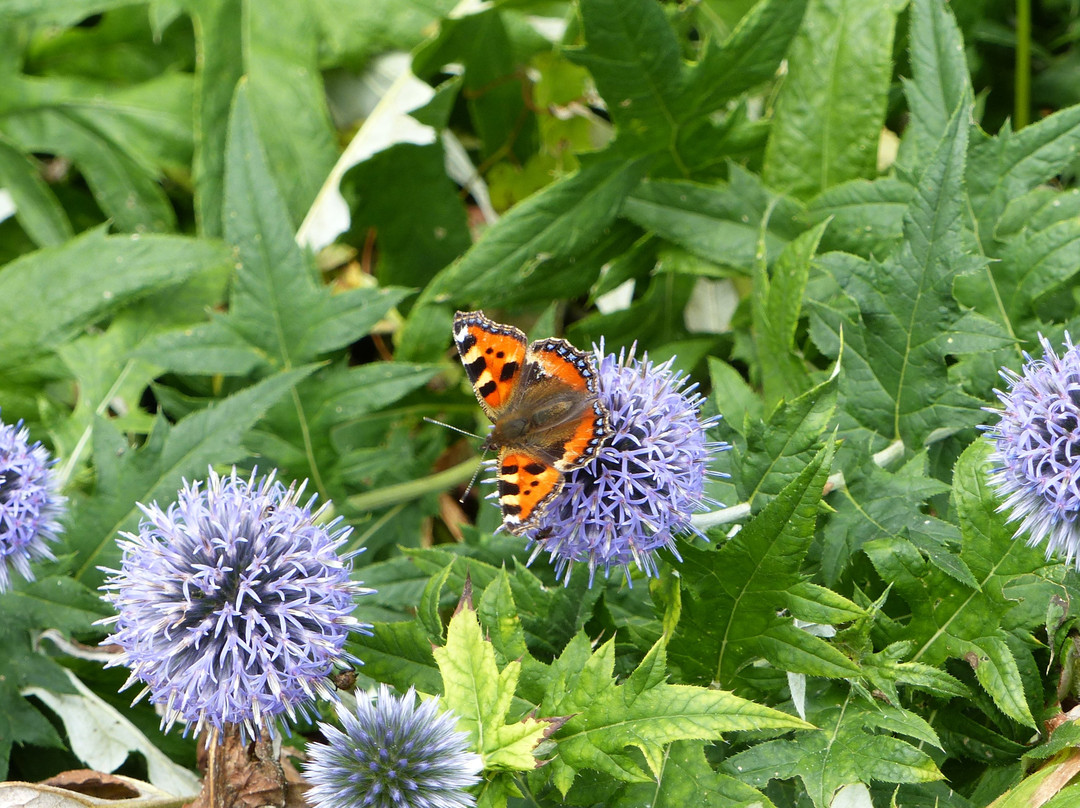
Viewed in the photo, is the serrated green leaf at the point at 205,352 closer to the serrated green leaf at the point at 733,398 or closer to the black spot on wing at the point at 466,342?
the black spot on wing at the point at 466,342

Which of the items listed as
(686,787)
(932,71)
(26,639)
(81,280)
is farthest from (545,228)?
(26,639)

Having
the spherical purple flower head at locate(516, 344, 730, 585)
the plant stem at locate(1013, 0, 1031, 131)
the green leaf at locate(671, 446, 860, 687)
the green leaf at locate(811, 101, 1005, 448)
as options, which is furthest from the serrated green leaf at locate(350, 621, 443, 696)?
the plant stem at locate(1013, 0, 1031, 131)

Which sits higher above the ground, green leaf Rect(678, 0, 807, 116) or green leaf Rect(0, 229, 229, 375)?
green leaf Rect(0, 229, 229, 375)

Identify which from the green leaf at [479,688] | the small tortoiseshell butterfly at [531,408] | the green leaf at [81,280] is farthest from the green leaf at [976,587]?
the green leaf at [81,280]

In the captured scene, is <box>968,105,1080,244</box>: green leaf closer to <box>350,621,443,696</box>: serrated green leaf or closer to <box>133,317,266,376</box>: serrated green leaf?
<box>350,621,443,696</box>: serrated green leaf

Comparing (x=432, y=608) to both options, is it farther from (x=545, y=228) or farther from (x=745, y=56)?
(x=745, y=56)

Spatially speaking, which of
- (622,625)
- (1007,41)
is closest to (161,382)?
(622,625)
